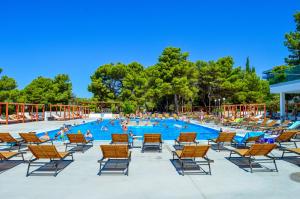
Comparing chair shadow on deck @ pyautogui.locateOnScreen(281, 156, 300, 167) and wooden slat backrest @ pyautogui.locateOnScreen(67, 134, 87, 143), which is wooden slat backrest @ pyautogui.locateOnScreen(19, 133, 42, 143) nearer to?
wooden slat backrest @ pyautogui.locateOnScreen(67, 134, 87, 143)

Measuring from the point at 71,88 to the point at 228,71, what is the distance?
25.0m

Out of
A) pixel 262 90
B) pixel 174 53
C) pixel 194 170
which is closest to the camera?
pixel 194 170

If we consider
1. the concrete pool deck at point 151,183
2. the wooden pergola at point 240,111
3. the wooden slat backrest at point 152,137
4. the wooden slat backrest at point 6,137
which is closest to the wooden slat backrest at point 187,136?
the wooden slat backrest at point 152,137

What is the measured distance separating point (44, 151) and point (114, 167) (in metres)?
1.57

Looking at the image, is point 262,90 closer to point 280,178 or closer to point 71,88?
point 71,88

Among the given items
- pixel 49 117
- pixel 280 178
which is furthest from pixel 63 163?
pixel 49 117

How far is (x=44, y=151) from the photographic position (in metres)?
6.19

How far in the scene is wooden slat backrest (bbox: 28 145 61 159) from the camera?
612 centimetres

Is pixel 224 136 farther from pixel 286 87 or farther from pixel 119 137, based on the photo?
pixel 286 87

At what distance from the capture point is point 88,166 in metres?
6.95

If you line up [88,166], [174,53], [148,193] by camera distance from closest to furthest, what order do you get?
[148,193]
[88,166]
[174,53]

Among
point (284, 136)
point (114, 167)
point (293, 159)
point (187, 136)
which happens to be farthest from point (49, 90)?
point (293, 159)

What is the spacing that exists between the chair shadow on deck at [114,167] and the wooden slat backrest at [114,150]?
329 millimetres

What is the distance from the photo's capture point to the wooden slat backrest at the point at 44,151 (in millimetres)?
6125
